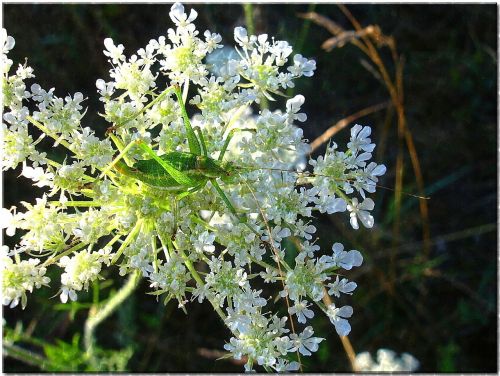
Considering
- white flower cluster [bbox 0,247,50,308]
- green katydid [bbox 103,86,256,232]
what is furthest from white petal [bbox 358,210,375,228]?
white flower cluster [bbox 0,247,50,308]

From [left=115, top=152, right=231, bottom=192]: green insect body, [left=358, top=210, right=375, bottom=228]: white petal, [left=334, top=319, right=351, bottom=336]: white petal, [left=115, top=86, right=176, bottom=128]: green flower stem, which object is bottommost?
[left=334, top=319, right=351, bottom=336]: white petal

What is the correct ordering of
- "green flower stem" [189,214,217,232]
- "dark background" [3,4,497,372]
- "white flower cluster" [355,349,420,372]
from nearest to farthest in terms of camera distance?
"green flower stem" [189,214,217,232] → "white flower cluster" [355,349,420,372] → "dark background" [3,4,497,372]

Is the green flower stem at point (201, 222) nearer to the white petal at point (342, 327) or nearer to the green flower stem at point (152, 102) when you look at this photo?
the green flower stem at point (152, 102)

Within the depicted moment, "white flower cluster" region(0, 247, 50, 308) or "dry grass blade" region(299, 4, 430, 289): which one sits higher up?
"dry grass blade" region(299, 4, 430, 289)

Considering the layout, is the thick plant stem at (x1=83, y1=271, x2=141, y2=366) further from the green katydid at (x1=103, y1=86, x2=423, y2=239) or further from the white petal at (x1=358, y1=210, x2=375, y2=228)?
the white petal at (x1=358, y1=210, x2=375, y2=228)

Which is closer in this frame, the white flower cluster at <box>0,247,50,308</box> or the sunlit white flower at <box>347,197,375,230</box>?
the white flower cluster at <box>0,247,50,308</box>

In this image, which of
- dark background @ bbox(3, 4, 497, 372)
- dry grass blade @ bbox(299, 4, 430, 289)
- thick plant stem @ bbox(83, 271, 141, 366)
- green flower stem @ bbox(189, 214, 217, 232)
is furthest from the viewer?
dark background @ bbox(3, 4, 497, 372)

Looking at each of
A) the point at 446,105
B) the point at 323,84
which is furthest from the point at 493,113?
the point at 323,84

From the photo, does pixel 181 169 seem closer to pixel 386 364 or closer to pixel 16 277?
pixel 16 277
